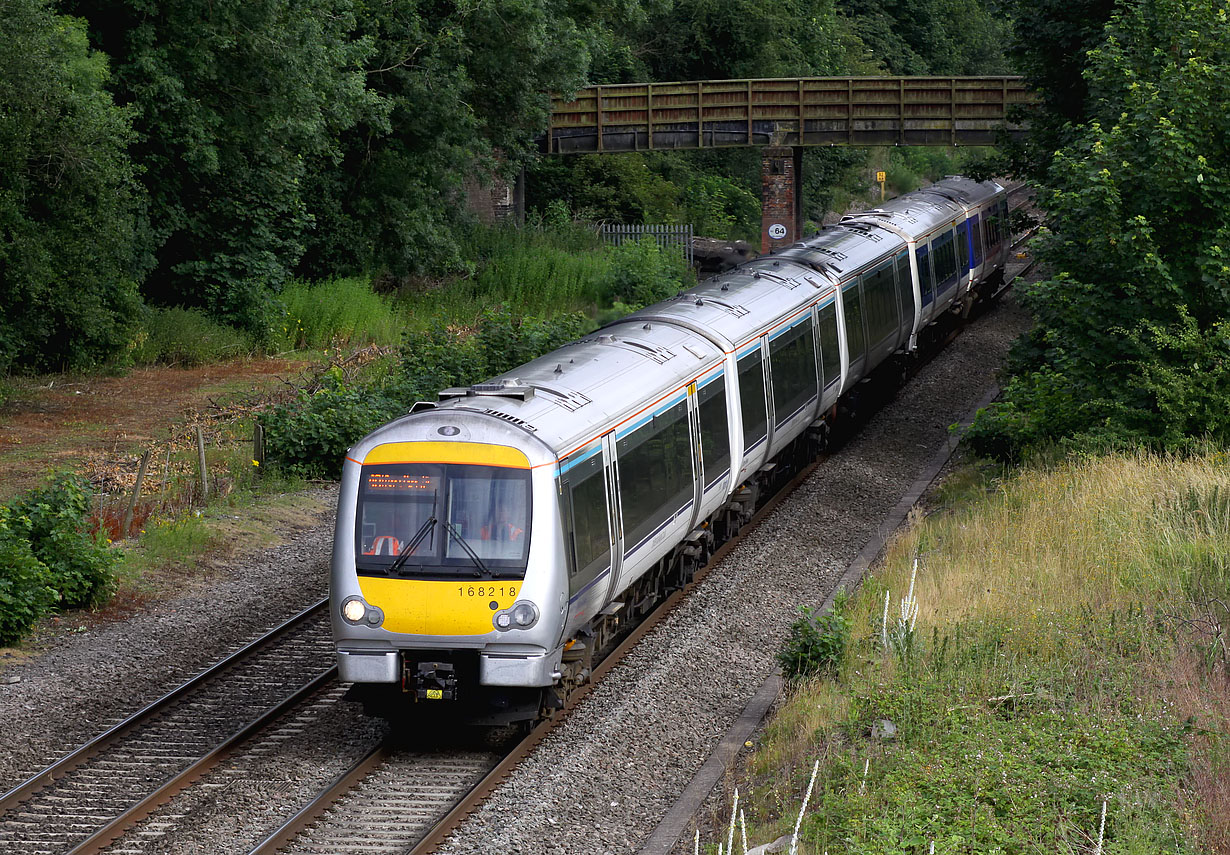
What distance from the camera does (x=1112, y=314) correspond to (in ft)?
53.2

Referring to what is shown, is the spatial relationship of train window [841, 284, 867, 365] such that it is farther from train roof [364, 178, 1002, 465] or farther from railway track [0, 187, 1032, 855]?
railway track [0, 187, 1032, 855]

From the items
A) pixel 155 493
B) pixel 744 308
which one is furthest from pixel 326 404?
pixel 744 308

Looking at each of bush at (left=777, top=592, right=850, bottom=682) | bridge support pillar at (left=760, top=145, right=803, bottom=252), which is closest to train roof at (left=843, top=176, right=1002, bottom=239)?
bridge support pillar at (left=760, top=145, right=803, bottom=252)

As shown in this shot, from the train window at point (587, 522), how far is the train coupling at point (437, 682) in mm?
1114

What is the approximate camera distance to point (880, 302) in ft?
71.4

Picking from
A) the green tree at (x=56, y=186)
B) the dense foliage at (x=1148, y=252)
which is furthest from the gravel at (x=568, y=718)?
the green tree at (x=56, y=186)

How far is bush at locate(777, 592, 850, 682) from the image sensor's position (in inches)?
441

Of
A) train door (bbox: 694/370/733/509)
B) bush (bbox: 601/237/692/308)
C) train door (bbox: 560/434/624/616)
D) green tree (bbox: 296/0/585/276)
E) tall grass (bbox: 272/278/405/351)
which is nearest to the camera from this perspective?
train door (bbox: 560/434/624/616)

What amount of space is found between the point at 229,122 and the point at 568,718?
18.7 m

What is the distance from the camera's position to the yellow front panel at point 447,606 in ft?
32.6

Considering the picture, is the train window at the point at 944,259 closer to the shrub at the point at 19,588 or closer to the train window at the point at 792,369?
the train window at the point at 792,369

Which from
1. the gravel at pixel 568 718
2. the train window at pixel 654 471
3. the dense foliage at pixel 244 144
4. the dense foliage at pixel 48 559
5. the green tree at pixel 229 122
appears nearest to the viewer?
the gravel at pixel 568 718

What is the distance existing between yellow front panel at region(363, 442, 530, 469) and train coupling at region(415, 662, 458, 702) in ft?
4.87

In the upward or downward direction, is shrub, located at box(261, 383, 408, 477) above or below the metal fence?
below
